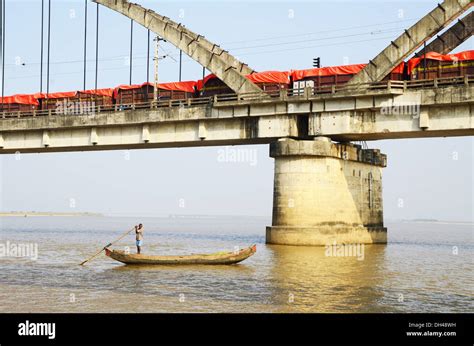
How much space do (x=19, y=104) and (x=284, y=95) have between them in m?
26.8

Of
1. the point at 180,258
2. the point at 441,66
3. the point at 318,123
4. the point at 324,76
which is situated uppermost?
the point at 324,76

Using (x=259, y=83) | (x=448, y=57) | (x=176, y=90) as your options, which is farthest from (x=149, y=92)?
(x=448, y=57)

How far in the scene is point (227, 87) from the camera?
49.5m

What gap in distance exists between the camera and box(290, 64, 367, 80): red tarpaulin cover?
44909mm

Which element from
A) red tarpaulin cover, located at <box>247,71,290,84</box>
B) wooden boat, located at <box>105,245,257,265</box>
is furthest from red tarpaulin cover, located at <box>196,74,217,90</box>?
wooden boat, located at <box>105,245,257,265</box>

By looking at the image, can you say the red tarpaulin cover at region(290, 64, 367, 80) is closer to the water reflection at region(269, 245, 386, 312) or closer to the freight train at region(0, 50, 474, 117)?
the freight train at region(0, 50, 474, 117)

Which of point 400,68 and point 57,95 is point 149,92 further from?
point 400,68

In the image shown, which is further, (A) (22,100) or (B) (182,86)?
(A) (22,100)

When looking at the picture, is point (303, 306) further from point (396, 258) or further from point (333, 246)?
point (333, 246)

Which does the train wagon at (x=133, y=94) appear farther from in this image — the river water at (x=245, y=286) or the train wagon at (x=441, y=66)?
the train wagon at (x=441, y=66)

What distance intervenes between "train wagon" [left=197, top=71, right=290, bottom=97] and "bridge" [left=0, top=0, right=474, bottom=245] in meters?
0.82

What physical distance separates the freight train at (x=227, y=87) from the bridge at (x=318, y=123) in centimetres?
79

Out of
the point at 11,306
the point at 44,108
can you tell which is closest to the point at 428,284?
the point at 11,306
